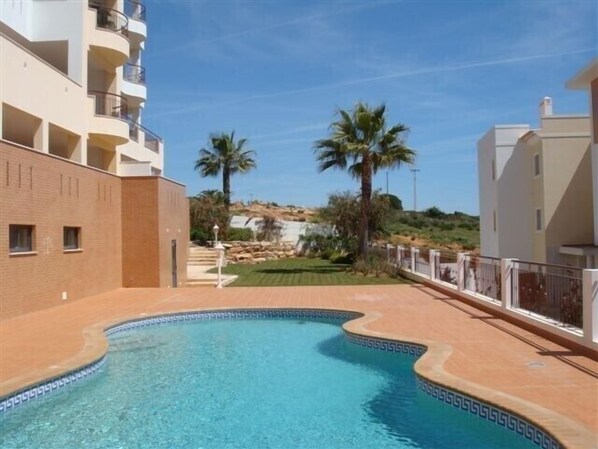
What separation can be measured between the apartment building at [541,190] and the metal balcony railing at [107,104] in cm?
1636

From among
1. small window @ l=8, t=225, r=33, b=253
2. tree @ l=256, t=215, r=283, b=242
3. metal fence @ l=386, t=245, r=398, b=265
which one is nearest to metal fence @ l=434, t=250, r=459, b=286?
metal fence @ l=386, t=245, r=398, b=265

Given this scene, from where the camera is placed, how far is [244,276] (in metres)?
26.0

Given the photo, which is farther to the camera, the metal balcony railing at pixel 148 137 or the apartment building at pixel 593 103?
the metal balcony railing at pixel 148 137

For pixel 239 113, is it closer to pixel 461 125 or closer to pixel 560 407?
pixel 461 125

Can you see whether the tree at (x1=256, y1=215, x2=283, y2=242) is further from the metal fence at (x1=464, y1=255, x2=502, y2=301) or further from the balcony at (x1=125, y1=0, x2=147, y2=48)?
the metal fence at (x1=464, y1=255, x2=502, y2=301)

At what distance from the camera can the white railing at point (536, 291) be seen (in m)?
8.68

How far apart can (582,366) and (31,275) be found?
39.6 feet

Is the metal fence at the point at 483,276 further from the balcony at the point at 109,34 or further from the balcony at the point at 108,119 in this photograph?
the balcony at the point at 109,34

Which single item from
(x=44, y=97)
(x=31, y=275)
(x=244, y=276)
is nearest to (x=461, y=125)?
(x=244, y=276)

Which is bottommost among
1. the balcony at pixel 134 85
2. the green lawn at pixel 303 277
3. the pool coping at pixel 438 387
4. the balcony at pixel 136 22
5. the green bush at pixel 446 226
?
the pool coping at pixel 438 387

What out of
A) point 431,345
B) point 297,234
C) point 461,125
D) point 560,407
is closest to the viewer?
point 560,407

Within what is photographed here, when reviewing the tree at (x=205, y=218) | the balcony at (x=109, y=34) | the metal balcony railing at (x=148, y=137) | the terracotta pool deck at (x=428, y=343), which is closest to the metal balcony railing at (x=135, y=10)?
the balcony at (x=109, y=34)

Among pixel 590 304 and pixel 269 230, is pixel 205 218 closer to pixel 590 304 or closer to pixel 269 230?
pixel 269 230

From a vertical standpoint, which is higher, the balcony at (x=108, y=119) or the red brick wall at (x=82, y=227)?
the balcony at (x=108, y=119)
